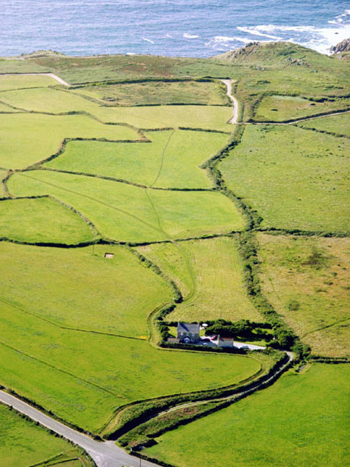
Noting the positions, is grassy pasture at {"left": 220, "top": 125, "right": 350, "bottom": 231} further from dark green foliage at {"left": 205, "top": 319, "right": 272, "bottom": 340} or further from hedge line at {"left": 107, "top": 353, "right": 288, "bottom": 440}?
hedge line at {"left": 107, "top": 353, "right": 288, "bottom": 440}

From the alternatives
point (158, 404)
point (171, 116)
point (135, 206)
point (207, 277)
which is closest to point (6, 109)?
point (171, 116)

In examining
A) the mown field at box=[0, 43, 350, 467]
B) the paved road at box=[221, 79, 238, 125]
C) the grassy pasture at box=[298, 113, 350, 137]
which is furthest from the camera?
the paved road at box=[221, 79, 238, 125]

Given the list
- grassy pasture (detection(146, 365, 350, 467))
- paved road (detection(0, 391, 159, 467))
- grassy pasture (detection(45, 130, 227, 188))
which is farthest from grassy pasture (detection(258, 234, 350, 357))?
paved road (detection(0, 391, 159, 467))

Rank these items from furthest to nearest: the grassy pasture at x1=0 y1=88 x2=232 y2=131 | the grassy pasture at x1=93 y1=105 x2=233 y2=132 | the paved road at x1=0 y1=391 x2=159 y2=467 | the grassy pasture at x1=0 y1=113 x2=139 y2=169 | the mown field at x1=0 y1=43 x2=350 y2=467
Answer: the grassy pasture at x1=0 y1=88 x2=232 y2=131
the grassy pasture at x1=93 y1=105 x2=233 y2=132
the grassy pasture at x1=0 y1=113 x2=139 y2=169
the mown field at x1=0 y1=43 x2=350 y2=467
the paved road at x1=0 y1=391 x2=159 y2=467

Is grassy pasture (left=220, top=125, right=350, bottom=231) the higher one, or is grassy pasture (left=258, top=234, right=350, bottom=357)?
grassy pasture (left=220, top=125, right=350, bottom=231)

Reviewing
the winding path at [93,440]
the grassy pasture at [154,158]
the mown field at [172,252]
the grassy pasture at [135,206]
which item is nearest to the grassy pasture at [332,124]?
the mown field at [172,252]

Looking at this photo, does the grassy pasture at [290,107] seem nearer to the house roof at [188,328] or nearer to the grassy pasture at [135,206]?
the grassy pasture at [135,206]

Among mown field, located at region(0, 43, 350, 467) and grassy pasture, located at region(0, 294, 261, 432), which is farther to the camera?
grassy pasture, located at region(0, 294, 261, 432)
